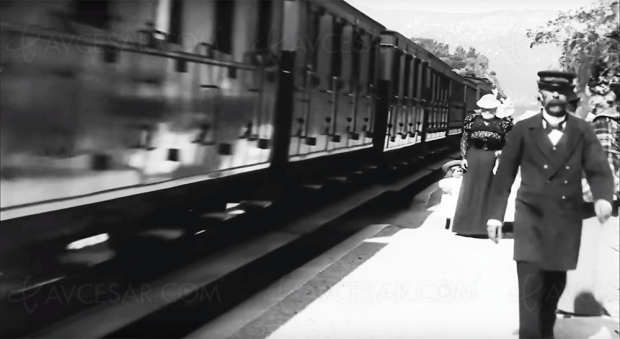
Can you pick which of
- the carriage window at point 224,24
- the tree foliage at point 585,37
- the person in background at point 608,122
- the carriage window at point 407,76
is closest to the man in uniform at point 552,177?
the person in background at point 608,122

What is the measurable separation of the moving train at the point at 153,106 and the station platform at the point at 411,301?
1.12m

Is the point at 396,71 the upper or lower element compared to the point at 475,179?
upper

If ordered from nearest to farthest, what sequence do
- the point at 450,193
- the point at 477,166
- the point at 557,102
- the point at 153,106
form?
the point at 557,102
the point at 153,106
the point at 477,166
the point at 450,193

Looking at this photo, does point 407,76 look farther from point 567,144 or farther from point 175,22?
point 567,144

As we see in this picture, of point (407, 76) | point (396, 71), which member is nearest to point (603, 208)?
point (396, 71)

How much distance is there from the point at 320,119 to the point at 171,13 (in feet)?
15.7

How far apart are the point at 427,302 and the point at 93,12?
312 centimetres

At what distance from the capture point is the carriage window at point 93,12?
4887 mm

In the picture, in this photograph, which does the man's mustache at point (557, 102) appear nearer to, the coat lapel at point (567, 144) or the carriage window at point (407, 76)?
the coat lapel at point (567, 144)

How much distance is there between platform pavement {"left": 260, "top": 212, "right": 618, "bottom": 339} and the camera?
5.63m

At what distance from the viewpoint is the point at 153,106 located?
228 inches

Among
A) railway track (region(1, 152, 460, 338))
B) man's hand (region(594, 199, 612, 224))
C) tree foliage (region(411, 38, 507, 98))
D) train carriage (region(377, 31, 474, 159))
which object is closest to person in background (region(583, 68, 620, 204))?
man's hand (region(594, 199, 612, 224))

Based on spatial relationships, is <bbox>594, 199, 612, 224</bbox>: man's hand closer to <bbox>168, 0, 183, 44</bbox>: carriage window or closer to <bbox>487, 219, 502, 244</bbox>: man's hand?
<bbox>487, 219, 502, 244</bbox>: man's hand

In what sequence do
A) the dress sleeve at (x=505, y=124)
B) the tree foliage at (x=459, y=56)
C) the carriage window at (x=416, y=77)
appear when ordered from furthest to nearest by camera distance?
the tree foliage at (x=459, y=56)
the carriage window at (x=416, y=77)
the dress sleeve at (x=505, y=124)
